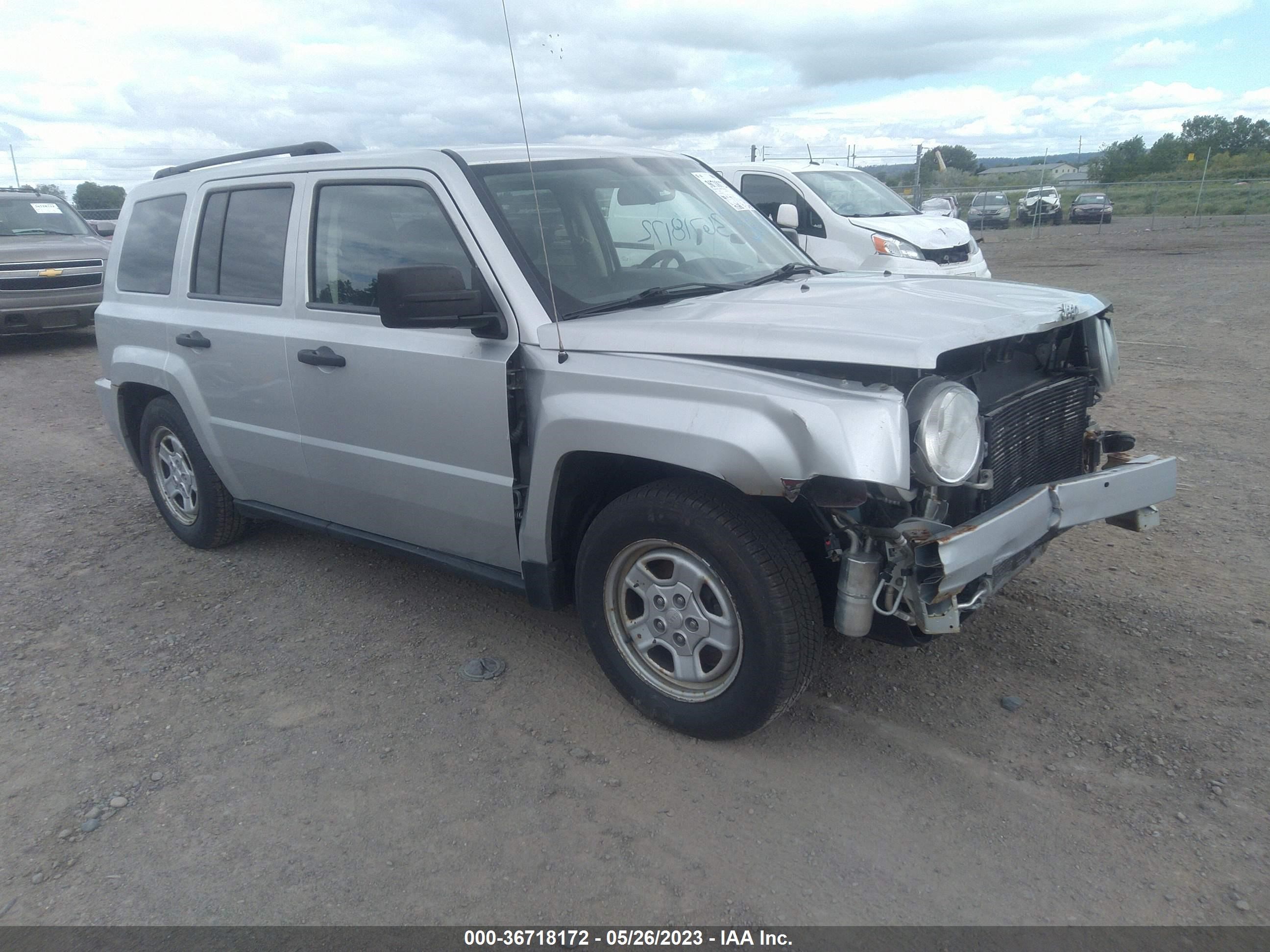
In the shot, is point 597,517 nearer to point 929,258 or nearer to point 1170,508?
point 1170,508

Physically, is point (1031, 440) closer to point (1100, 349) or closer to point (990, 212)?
point (1100, 349)

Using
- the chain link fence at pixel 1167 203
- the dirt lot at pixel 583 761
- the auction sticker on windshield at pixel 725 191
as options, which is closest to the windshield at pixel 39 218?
the dirt lot at pixel 583 761

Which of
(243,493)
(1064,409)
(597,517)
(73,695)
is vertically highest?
(1064,409)

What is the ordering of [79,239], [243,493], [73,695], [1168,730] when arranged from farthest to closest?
[79,239]
[243,493]
[73,695]
[1168,730]

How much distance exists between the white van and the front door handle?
6.91 m

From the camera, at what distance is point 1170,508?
5.18 m

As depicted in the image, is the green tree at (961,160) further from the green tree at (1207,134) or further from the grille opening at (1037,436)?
the grille opening at (1037,436)

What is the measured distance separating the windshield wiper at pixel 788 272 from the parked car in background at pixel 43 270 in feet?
32.1

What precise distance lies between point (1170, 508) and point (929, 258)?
19.9 ft

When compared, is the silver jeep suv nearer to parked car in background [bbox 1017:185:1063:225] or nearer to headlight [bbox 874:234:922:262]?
headlight [bbox 874:234:922:262]

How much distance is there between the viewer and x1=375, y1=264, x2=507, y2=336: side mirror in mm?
3113

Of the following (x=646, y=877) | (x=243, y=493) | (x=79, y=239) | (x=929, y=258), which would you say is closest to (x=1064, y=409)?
(x=646, y=877)

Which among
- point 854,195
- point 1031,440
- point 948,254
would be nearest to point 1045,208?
point 854,195

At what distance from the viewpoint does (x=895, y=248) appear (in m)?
10.5
